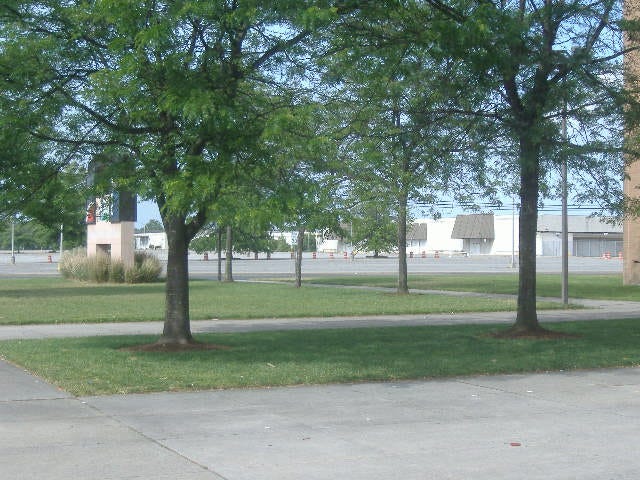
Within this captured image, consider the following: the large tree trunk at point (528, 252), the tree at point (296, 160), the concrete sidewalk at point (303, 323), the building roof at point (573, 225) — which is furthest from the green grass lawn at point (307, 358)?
the building roof at point (573, 225)

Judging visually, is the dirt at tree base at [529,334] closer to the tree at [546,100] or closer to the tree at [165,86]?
the tree at [546,100]

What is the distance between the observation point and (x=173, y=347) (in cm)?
1457

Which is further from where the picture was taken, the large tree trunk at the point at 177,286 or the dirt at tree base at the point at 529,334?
the dirt at tree base at the point at 529,334

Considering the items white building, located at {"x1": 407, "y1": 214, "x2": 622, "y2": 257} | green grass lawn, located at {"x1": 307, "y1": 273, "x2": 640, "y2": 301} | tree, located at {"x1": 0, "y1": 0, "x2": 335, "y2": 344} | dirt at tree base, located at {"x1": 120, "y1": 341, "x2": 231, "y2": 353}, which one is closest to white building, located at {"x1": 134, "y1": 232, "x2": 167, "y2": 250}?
white building, located at {"x1": 407, "y1": 214, "x2": 622, "y2": 257}

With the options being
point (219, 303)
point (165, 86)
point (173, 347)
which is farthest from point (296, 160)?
point (219, 303)

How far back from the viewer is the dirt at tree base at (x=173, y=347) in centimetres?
1441

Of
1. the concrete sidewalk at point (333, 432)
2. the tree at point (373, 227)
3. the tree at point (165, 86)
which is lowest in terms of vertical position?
the concrete sidewalk at point (333, 432)

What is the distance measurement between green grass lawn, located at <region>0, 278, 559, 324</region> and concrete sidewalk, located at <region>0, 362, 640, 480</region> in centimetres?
1027

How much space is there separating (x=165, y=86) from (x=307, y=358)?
4645 millimetres

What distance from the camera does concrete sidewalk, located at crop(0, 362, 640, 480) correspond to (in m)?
7.20

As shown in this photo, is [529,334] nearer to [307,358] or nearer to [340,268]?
[307,358]

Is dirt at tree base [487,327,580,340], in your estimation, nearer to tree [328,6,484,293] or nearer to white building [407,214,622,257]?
tree [328,6,484,293]

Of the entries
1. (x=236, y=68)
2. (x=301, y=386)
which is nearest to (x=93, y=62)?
(x=236, y=68)

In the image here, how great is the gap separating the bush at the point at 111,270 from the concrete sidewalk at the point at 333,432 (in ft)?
92.4
